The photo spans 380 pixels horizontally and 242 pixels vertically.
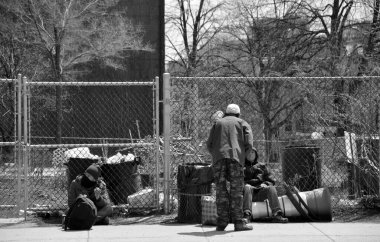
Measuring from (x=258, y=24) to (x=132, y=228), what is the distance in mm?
15933

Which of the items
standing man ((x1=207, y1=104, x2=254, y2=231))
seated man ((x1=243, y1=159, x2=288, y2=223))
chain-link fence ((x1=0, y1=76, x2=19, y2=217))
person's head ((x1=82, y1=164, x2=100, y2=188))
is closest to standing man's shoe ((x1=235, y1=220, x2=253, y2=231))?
standing man ((x1=207, y1=104, x2=254, y2=231))

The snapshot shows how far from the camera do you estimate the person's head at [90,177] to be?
29.7ft

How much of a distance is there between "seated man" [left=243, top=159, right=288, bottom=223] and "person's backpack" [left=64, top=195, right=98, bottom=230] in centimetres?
210

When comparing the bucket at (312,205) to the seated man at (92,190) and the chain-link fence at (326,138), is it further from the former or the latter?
the seated man at (92,190)

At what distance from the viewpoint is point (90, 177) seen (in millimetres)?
9031

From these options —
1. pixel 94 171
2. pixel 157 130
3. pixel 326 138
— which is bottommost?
pixel 94 171

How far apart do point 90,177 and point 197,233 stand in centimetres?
169

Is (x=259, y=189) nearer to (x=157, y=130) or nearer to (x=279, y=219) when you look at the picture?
(x=279, y=219)

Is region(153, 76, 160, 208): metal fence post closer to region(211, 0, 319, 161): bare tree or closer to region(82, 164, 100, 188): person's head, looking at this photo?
Result: region(82, 164, 100, 188): person's head

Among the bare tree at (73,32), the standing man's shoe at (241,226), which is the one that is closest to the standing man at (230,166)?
the standing man's shoe at (241,226)

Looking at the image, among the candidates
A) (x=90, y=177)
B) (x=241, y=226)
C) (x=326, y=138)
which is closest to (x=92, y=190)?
(x=90, y=177)

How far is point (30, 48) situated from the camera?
25.2 metres

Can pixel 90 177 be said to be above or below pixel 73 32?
below

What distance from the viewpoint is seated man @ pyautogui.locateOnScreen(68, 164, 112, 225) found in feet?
29.7
